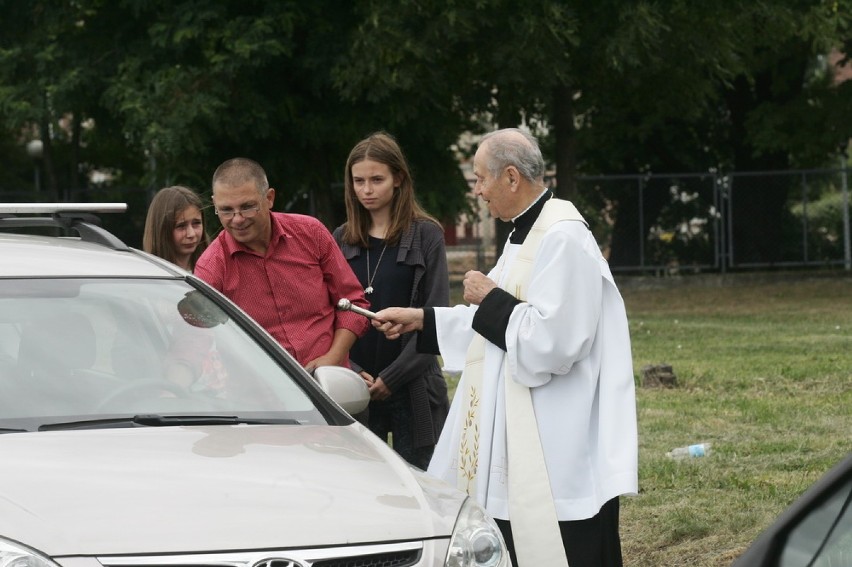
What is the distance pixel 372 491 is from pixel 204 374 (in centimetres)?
93

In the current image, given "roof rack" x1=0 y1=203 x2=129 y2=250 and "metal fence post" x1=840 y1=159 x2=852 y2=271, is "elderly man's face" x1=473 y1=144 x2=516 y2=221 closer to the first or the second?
"roof rack" x1=0 y1=203 x2=129 y2=250

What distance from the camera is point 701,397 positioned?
12.1 meters

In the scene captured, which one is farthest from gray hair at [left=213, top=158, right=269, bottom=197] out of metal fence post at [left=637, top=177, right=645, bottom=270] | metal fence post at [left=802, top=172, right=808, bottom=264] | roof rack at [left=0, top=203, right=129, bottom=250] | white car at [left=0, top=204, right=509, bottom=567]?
metal fence post at [left=802, top=172, right=808, bottom=264]

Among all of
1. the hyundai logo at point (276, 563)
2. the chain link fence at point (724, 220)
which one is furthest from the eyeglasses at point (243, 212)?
the chain link fence at point (724, 220)

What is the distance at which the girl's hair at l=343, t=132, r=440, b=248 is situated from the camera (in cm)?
609

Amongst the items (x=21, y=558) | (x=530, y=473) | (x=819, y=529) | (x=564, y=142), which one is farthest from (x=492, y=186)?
(x=564, y=142)

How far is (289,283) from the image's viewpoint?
235 inches

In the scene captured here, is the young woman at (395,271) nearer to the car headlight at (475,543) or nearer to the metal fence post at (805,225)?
the car headlight at (475,543)

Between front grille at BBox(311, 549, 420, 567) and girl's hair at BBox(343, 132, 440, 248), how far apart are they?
2.40 metres

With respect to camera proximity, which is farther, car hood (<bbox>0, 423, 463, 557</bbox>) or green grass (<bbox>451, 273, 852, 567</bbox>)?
green grass (<bbox>451, 273, 852, 567</bbox>)

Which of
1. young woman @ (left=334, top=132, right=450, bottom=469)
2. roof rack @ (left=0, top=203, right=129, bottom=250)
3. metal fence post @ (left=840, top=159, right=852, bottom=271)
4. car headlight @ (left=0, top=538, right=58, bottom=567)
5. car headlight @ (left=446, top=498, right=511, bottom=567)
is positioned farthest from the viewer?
metal fence post @ (left=840, top=159, right=852, bottom=271)

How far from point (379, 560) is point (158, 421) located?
95cm

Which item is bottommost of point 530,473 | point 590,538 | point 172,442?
point 590,538

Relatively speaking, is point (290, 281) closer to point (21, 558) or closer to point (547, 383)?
point (547, 383)
